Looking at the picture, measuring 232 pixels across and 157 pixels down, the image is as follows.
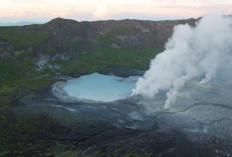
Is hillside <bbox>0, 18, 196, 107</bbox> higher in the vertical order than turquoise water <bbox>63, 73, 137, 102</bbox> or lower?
higher

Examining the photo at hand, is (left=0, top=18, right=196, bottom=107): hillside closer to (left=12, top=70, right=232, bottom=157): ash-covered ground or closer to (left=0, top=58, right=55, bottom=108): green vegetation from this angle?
(left=0, top=58, right=55, bottom=108): green vegetation

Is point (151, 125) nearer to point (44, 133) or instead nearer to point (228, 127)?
point (228, 127)

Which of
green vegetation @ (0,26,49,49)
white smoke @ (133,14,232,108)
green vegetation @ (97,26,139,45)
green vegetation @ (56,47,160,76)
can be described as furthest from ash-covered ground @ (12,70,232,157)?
green vegetation @ (97,26,139,45)

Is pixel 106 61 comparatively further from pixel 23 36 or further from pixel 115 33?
pixel 23 36

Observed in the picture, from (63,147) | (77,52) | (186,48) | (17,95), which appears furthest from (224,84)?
(77,52)

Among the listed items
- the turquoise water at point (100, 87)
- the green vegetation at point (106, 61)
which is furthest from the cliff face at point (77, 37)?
the turquoise water at point (100, 87)
